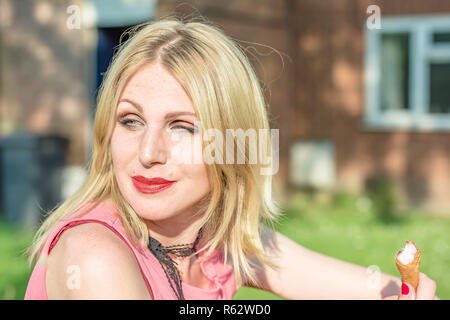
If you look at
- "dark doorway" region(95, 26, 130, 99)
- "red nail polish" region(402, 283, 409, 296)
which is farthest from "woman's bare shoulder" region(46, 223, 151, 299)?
"dark doorway" region(95, 26, 130, 99)

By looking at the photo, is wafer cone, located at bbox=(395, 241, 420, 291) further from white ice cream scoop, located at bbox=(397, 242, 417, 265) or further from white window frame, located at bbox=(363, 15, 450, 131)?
white window frame, located at bbox=(363, 15, 450, 131)

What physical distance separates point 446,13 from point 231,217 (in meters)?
9.08

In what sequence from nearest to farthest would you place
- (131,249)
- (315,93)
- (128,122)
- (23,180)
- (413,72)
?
1. (131,249)
2. (128,122)
3. (23,180)
4. (413,72)
5. (315,93)

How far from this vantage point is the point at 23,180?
830cm

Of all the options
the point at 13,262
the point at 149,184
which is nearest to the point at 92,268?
the point at 149,184

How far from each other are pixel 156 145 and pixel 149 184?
126 millimetres

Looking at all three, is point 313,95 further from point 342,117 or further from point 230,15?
point 230,15

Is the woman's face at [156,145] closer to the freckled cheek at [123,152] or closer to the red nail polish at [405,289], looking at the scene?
the freckled cheek at [123,152]

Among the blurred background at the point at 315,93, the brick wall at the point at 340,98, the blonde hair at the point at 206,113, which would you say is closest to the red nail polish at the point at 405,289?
the blonde hair at the point at 206,113

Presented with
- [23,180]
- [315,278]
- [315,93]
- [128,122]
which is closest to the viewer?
[128,122]

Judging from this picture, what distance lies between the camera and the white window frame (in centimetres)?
1009

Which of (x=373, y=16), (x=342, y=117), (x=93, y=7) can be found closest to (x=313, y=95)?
(x=342, y=117)

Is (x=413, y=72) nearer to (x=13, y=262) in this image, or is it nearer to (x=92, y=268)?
(x=13, y=262)

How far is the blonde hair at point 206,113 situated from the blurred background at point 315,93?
21.0 ft
